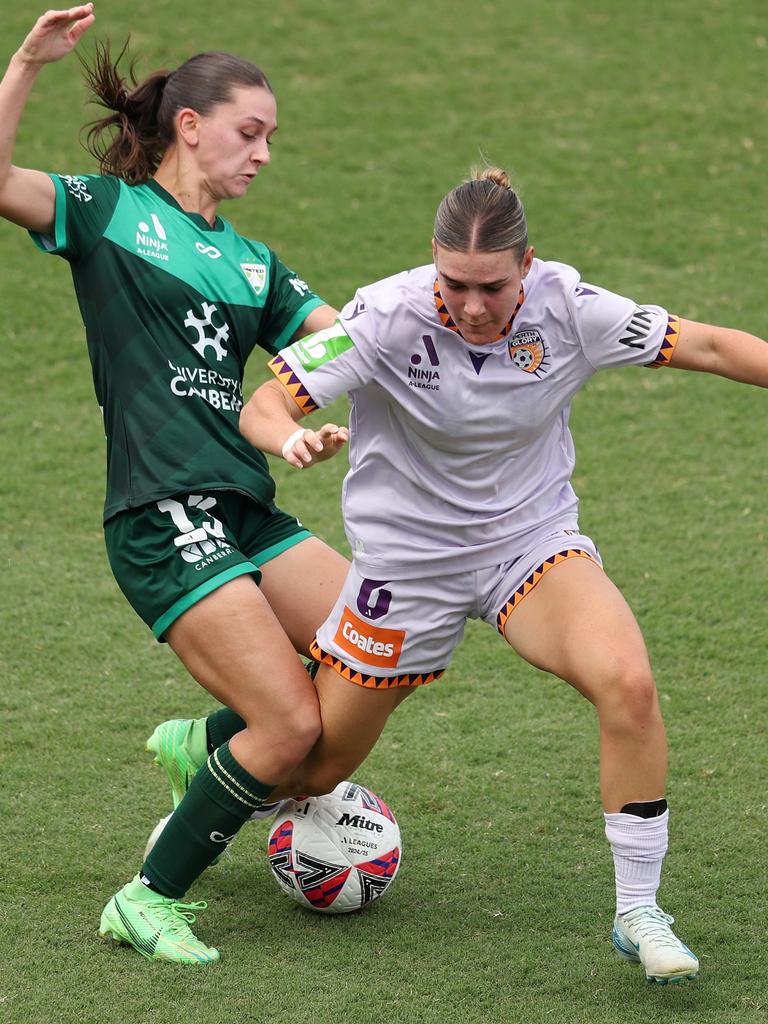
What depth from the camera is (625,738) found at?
3.62 meters

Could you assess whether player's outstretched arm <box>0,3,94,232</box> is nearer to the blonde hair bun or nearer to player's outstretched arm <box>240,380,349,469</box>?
player's outstretched arm <box>240,380,349,469</box>

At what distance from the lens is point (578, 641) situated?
364 centimetres

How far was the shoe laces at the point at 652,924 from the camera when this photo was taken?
3.62m

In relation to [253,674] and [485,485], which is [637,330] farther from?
[253,674]

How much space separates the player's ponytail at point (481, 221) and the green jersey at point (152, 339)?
0.78 metres

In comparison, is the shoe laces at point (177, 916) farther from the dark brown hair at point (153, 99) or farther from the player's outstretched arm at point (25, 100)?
the dark brown hair at point (153, 99)

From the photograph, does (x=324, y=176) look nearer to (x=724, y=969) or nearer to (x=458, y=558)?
(x=458, y=558)

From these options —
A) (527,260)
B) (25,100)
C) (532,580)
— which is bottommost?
(532,580)

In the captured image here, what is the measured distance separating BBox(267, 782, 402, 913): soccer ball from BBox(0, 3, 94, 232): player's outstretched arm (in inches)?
71.2

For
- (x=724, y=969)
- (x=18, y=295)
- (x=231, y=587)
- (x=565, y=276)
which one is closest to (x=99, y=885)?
(x=231, y=587)

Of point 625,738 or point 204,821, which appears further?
point 204,821

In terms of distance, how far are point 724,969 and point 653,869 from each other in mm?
373

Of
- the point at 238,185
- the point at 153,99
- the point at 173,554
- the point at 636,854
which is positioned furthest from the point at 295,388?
the point at 636,854

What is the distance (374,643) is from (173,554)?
59 cm
